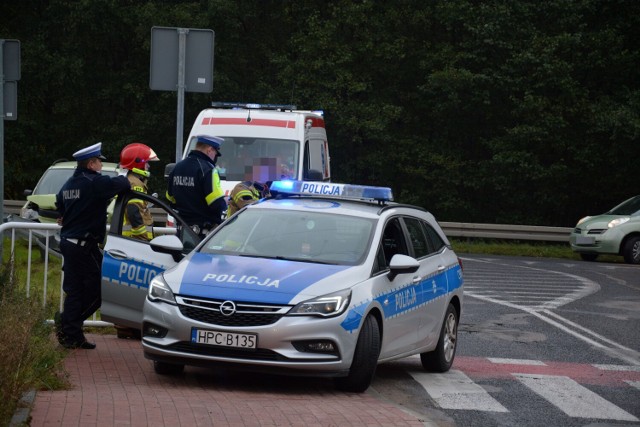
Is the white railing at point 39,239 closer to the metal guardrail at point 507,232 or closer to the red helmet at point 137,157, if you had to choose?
the red helmet at point 137,157

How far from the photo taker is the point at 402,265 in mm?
10289

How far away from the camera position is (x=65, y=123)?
4009cm

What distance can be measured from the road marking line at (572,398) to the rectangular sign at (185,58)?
181 inches

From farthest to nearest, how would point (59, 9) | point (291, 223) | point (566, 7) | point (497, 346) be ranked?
point (59, 9) < point (566, 7) < point (497, 346) < point (291, 223)

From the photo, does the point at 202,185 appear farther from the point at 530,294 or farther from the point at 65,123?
the point at 65,123

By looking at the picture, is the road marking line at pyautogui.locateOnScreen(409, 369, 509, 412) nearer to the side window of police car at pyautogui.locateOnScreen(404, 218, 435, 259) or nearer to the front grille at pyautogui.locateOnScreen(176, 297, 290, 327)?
the side window of police car at pyautogui.locateOnScreen(404, 218, 435, 259)

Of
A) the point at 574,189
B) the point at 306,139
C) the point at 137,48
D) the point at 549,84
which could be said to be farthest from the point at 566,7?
the point at 306,139

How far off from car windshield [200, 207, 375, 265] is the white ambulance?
31.2ft

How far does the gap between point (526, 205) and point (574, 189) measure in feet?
5.33

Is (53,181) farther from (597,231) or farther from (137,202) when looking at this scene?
(597,231)

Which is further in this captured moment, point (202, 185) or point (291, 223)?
point (202, 185)

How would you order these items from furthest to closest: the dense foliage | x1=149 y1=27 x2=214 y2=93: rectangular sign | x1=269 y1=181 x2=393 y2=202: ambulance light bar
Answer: the dense foliage, x1=149 y1=27 x2=214 y2=93: rectangular sign, x1=269 y1=181 x2=393 y2=202: ambulance light bar

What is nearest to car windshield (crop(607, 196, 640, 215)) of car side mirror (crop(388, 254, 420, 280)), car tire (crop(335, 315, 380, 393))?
car side mirror (crop(388, 254, 420, 280))

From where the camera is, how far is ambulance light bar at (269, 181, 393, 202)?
11430 millimetres
